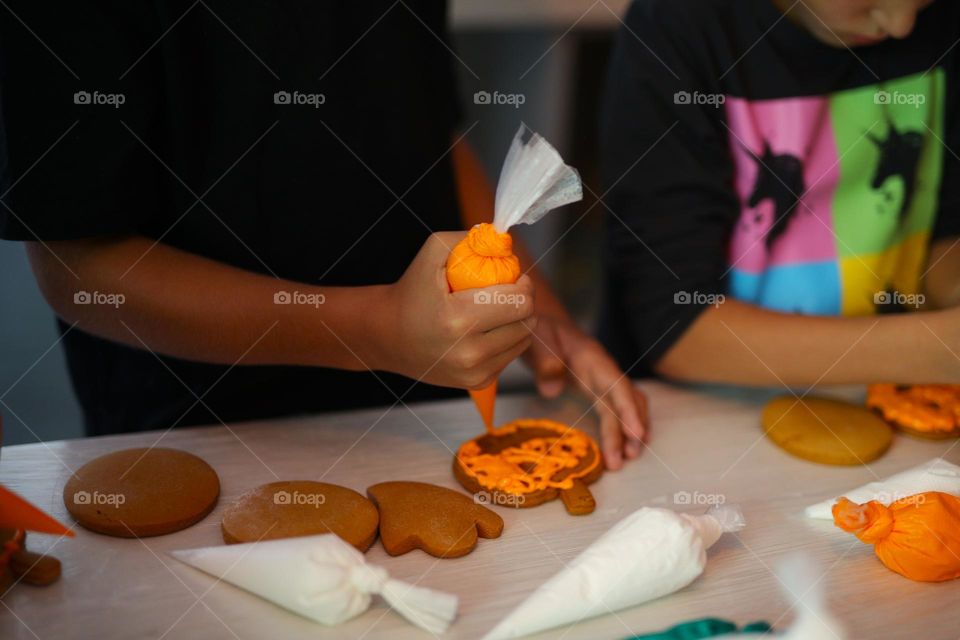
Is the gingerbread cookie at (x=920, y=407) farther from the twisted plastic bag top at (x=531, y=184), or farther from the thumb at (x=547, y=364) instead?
the twisted plastic bag top at (x=531, y=184)

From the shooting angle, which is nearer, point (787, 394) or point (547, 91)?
point (787, 394)

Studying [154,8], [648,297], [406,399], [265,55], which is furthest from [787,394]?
[154,8]

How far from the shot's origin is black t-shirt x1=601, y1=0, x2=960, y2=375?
112 centimetres

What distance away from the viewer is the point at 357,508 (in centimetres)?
80

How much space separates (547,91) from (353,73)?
1.32 meters

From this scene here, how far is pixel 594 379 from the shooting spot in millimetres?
1052

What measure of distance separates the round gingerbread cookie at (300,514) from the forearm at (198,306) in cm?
14

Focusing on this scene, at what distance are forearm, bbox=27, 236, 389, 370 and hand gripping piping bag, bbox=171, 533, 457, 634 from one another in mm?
234

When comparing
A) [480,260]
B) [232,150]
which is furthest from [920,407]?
[232,150]

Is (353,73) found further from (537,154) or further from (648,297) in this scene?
(648,297)

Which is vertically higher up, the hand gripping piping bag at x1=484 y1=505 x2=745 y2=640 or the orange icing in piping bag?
the orange icing in piping bag
